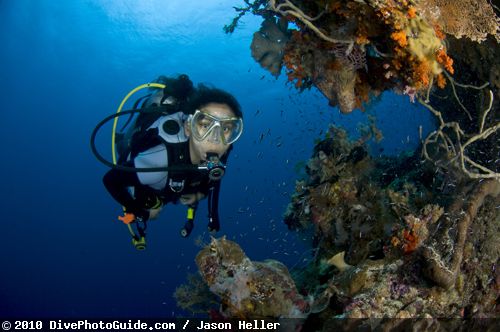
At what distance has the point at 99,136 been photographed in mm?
69375

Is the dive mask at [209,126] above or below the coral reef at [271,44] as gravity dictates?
below

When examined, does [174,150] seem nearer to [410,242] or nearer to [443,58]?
[410,242]

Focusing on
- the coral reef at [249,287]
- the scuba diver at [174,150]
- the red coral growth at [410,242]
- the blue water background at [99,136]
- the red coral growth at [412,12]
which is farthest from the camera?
the blue water background at [99,136]

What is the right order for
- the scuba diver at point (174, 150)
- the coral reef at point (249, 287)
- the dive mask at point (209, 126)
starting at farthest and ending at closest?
the dive mask at point (209, 126) → the scuba diver at point (174, 150) → the coral reef at point (249, 287)

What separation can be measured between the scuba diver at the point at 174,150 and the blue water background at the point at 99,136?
18202mm

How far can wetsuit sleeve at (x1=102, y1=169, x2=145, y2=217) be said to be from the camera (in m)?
5.34

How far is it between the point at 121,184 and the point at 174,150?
1081mm

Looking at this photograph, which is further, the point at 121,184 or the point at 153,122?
the point at 153,122

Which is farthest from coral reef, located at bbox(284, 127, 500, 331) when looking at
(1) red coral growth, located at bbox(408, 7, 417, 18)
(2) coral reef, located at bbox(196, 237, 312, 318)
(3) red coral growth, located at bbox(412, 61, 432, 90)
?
(1) red coral growth, located at bbox(408, 7, 417, 18)

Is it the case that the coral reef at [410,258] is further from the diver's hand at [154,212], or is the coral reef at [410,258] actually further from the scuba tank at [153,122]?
the diver's hand at [154,212]

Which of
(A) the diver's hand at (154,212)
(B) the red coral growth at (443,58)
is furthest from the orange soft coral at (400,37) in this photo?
(A) the diver's hand at (154,212)

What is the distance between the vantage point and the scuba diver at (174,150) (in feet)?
16.9

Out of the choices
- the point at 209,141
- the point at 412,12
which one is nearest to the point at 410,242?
the point at 412,12

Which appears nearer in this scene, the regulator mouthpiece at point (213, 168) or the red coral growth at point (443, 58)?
the red coral growth at point (443, 58)
